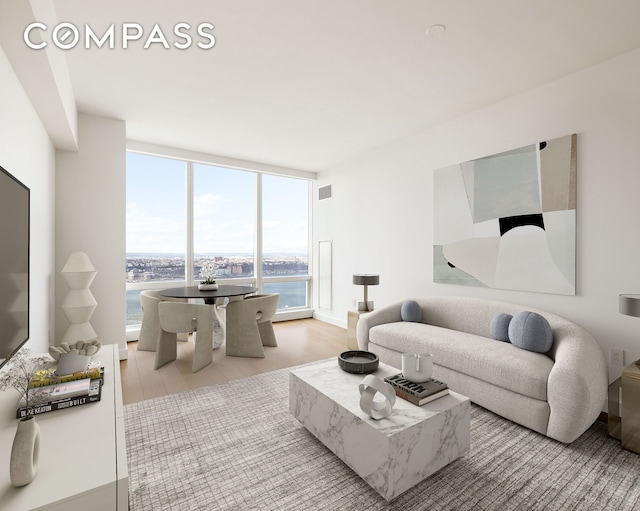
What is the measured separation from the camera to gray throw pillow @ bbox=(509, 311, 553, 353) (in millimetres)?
2576

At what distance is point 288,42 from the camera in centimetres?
243

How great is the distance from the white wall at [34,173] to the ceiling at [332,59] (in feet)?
1.91

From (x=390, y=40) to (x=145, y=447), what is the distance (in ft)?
10.6

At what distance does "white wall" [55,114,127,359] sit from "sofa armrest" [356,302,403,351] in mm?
2743

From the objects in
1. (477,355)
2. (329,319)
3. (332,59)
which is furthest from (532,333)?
(329,319)

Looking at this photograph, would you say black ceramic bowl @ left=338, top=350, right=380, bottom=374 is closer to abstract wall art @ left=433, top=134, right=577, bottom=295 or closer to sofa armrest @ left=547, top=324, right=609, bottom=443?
sofa armrest @ left=547, top=324, right=609, bottom=443

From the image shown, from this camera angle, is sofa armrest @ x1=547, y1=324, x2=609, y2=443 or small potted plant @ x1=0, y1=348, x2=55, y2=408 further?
sofa armrest @ x1=547, y1=324, x2=609, y2=443

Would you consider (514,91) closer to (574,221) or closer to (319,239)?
(574,221)

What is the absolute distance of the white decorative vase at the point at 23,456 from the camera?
1002mm

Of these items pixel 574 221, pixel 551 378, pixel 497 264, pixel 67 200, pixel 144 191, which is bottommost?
pixel 551 378

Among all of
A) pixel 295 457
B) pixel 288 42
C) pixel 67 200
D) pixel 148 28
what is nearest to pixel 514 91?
pixel 288 42

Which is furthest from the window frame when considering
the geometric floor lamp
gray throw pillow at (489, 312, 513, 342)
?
gray throw pillow at (489, 312, 513, 342)

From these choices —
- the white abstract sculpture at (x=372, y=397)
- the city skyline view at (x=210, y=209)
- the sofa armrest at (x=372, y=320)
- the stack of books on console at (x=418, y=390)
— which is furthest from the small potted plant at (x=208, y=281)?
the white abstract sculpture at (x=372, y=397)

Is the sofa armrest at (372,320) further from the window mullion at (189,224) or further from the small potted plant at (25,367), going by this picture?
the window mullion at (189,224)
